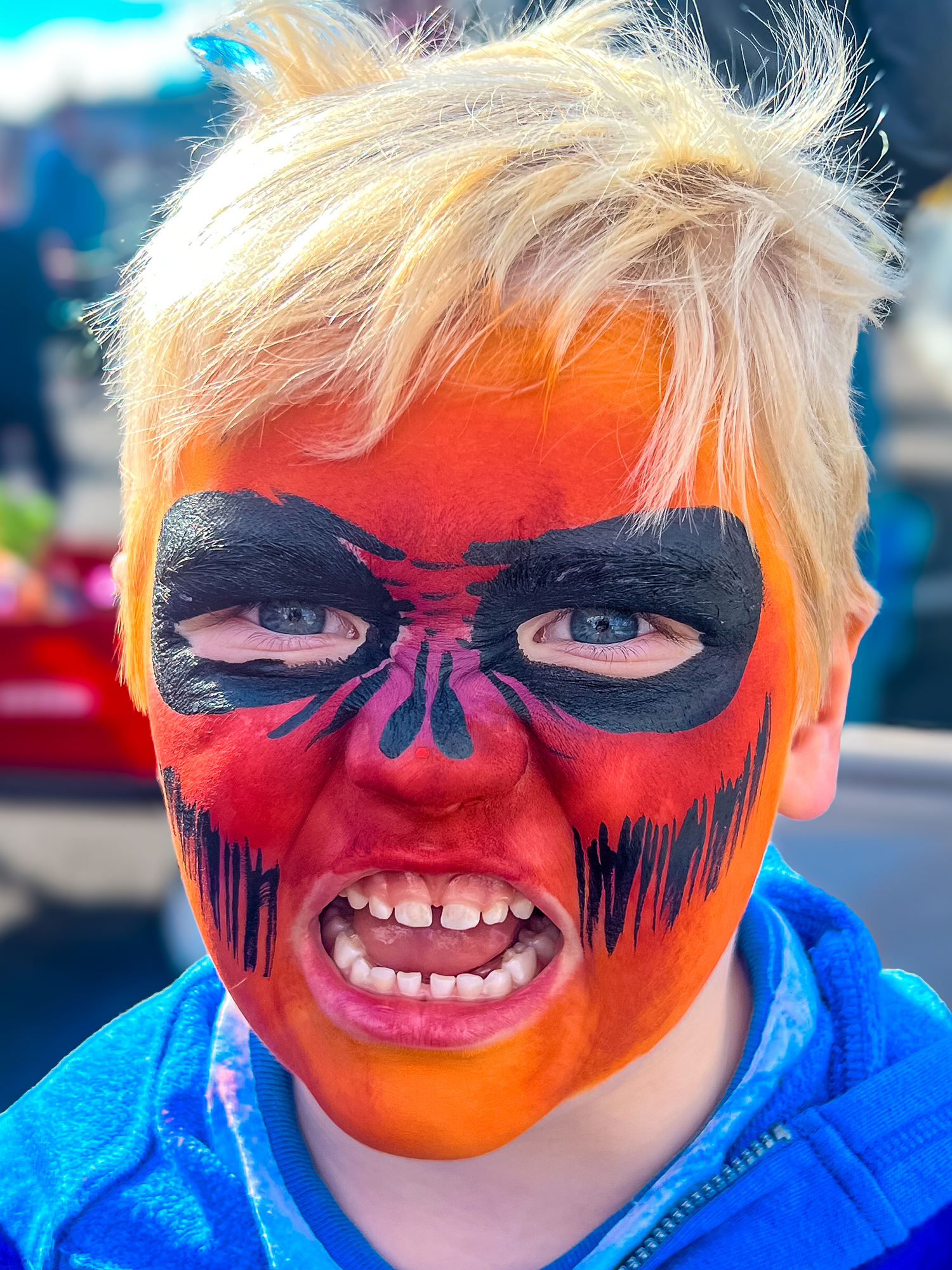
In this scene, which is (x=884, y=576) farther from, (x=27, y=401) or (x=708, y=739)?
(x=27, y=401)

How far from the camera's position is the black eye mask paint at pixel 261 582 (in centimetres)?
103

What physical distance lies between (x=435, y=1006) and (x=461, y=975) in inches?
1.4

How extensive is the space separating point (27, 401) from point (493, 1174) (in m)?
5.05

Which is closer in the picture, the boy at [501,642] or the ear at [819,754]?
the boy at [501,642]

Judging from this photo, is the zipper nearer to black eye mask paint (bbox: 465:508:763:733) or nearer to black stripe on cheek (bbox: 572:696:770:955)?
black stripe on cheek (bbox: 572:696:770:955)

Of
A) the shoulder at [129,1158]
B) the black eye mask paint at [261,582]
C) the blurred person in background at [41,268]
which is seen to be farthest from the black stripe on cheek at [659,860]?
the blurred person in background at [41,268]

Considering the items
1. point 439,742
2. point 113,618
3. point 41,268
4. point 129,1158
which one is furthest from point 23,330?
point 439,742

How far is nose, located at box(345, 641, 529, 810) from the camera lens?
97cm

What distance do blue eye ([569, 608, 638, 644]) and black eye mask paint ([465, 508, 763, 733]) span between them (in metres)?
0.02

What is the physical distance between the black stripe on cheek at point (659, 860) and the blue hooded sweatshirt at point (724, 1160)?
28 centimetres

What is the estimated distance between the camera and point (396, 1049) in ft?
3.33

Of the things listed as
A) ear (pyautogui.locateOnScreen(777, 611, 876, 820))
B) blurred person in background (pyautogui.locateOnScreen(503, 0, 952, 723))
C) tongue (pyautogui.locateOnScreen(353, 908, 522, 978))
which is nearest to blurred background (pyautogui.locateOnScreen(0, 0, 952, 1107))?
blurred person in background (pyautogui.locateOnScreen(503, 0, 952, 723))

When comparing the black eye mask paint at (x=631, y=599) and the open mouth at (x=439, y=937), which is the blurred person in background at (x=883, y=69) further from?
the open mouth at (x=439, y=937)

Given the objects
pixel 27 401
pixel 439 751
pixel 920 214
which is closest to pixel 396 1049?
pixel 439 751
